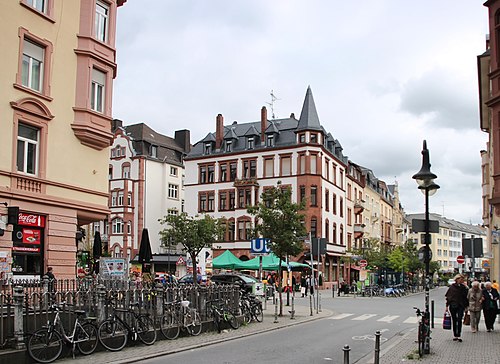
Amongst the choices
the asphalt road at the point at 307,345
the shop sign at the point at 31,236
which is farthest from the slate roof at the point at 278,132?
the shop sign at the point at 31,236

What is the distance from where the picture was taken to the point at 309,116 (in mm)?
67062

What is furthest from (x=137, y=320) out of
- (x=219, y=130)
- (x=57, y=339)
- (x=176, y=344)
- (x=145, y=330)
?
(x=219, y=130)

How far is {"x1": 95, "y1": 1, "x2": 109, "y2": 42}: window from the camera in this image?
23.4 m

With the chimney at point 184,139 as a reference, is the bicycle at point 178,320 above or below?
below

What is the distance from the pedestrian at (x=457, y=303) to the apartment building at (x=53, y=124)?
12.2 metres

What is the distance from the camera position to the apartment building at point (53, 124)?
19.4 metres

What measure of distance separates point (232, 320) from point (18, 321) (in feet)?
29.9

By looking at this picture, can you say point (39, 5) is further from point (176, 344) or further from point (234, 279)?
point (234, 279)

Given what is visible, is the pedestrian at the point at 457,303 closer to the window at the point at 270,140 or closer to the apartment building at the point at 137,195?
the window at the point at 270,140

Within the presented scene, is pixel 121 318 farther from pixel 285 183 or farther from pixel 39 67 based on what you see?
pixel 285 183

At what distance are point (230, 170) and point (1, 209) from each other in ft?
172

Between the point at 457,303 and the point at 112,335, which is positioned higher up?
the point at 457,303

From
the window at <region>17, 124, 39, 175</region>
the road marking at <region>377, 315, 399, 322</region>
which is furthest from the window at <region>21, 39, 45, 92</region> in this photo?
the road marking at <region>377, 315, 399, 322</region>

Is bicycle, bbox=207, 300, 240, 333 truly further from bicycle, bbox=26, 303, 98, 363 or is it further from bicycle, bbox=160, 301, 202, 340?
bicycle, bbox=26, 303, 98, 363
